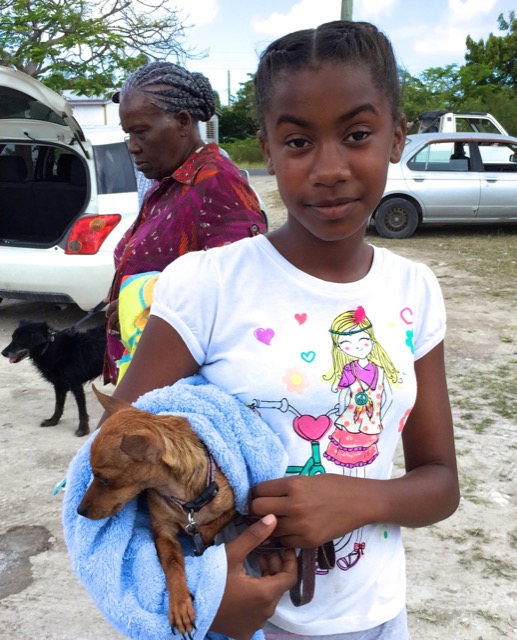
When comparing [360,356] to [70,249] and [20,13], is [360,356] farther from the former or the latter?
[20,13]

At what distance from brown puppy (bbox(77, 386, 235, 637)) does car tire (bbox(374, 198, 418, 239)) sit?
10820 mm

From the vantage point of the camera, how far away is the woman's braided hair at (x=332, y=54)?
3.83 ft

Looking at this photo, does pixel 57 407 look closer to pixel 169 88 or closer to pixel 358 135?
pixel 169 88

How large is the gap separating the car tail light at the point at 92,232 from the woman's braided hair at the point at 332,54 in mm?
5035

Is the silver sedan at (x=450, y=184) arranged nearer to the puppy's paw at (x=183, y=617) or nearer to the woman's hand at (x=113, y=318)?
the woman's hand at (x=113, y=318)

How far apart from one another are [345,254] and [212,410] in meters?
0.39

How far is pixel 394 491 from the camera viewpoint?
→ 1246 mm

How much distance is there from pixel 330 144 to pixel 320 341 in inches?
13.1

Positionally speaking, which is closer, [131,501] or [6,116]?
[131,501]

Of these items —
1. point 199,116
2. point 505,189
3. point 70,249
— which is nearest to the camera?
point 199,116

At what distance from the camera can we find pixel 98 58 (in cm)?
1436

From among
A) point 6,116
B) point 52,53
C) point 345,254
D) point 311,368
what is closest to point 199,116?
point 345,254

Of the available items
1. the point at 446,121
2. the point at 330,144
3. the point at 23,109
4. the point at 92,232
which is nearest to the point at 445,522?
the point at 330,144

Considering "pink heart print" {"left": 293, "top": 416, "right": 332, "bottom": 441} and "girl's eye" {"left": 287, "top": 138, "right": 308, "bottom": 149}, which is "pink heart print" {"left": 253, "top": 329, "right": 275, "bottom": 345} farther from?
"girl's eye" {"left": 287, "top": 138, "right": 308, "bottom": 149}
